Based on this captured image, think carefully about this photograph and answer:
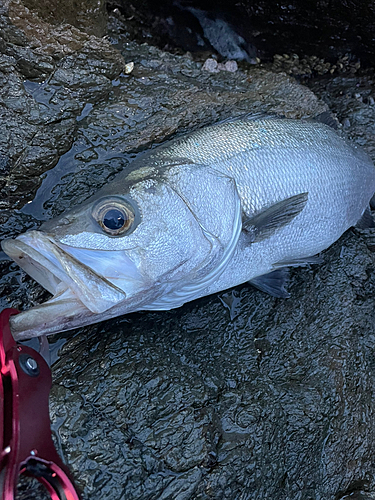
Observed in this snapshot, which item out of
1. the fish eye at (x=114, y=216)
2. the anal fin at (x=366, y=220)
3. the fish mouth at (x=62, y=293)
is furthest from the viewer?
the anal fin at (x=366, y=220)

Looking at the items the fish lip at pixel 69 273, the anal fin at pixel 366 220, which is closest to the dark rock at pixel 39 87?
the fish lip at pixel 69 273

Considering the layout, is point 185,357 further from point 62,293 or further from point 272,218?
point 272,218

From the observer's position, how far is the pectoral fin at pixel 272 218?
234 cm

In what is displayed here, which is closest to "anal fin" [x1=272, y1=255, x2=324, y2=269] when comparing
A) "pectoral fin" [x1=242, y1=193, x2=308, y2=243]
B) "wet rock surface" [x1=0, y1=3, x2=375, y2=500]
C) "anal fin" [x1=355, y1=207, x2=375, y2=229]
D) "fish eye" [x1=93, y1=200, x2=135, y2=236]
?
"wet rock surface" [x1=0, y1=3, x2=375, y2=500]

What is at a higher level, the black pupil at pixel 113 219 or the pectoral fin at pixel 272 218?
the black pupil at pixel 113 219

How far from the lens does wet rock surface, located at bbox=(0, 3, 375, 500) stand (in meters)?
1.98

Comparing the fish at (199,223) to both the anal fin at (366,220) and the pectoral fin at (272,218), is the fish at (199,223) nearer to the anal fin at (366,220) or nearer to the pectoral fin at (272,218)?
the pectoral fin at (272,218)

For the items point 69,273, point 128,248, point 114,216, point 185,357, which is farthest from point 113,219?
point 185,357

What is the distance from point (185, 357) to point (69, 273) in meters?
0.96

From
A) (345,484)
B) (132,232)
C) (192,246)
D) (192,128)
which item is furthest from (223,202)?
(345,484)

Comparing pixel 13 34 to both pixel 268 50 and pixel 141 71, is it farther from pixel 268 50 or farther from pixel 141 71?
pixel 268 50

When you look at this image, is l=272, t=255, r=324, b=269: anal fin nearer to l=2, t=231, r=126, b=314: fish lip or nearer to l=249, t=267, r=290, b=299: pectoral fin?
l=249, t=267, r=290, b=299: pectoral fin

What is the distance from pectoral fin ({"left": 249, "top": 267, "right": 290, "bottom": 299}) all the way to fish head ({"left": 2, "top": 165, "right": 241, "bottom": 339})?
0.49m

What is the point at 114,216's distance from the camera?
6.47ft
